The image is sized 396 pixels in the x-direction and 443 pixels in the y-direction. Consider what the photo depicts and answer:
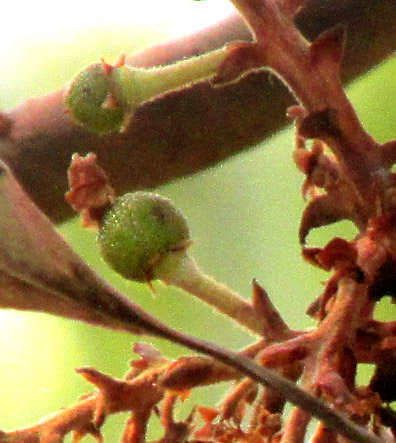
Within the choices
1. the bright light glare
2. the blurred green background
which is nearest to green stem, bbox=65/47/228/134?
the blurred green background

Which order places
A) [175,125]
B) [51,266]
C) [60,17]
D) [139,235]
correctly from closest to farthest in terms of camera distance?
[51,266], [139,235], [175,125], [60,17]

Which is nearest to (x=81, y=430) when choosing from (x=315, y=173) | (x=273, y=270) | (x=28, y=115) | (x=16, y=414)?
(x=315, y=173)

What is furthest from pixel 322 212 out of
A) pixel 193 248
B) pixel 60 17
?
→ pixel 60 17

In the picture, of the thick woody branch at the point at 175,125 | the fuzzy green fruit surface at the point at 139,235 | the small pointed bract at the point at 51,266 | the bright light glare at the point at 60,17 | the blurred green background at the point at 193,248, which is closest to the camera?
the small pointed bract at the point at 51,266

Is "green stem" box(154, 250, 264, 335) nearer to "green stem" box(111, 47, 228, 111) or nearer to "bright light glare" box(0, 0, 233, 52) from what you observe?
"green stem" box(111, 47, 228, 111)

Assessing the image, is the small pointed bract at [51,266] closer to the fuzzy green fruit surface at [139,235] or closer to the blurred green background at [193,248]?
the fuzzy green fruit surface at [139,235]

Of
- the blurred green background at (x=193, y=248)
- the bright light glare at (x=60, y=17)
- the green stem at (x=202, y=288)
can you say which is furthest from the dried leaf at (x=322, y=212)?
the bright light glare at (x=60, y=17)

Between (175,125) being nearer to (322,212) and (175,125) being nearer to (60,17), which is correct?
(322,212)
